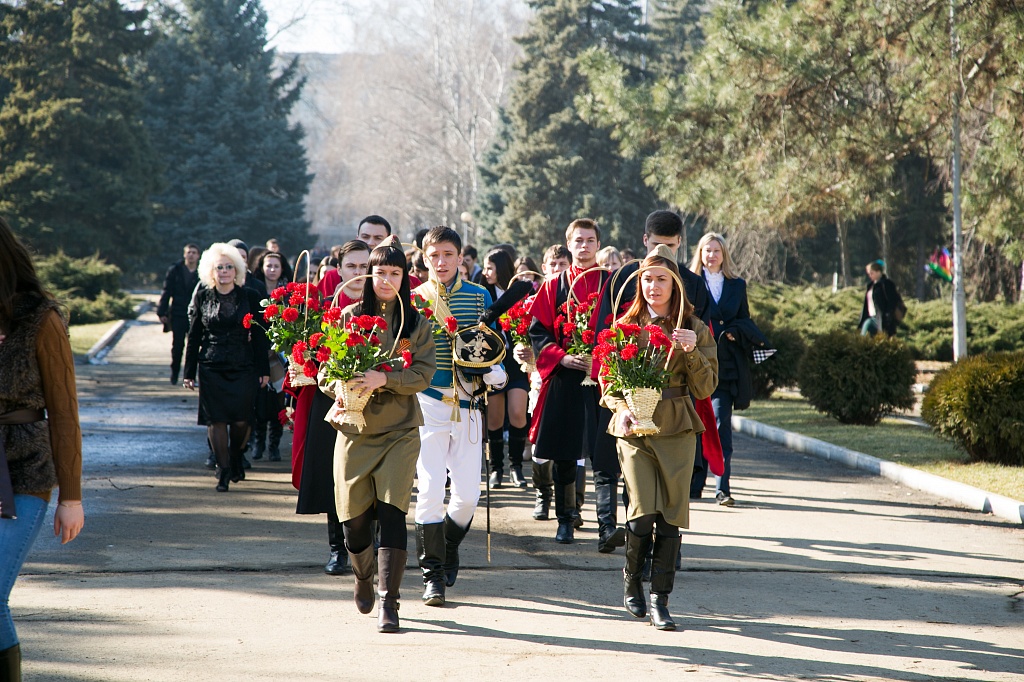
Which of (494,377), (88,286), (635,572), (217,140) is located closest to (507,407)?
(494,377)

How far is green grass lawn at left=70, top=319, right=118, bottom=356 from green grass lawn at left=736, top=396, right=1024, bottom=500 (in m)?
13.8

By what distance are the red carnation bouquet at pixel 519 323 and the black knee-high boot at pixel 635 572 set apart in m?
1.85

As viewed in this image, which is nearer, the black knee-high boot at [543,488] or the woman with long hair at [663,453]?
the woman with long hair at [663,453]

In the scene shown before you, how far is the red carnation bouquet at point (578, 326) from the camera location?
6.80m

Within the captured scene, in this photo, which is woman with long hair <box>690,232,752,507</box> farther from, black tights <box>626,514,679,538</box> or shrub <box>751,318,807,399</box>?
shrub <box>751,318,807,399</box>

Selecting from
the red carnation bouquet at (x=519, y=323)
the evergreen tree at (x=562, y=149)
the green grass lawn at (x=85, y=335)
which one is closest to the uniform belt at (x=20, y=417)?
the red carnation bouquet at (x=519, y=323)

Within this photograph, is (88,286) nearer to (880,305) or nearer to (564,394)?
(880,305)

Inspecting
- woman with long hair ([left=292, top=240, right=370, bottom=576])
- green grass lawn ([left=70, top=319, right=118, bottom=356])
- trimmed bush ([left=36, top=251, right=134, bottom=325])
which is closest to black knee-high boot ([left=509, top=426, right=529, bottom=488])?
woman with long hair ([left=292, top=240, right=370, bottom=576])

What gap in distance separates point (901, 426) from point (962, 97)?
237 inches

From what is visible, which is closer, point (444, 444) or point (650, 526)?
point (650, 526)

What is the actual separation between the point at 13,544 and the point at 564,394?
4.52 meters

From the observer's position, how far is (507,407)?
1067 cm

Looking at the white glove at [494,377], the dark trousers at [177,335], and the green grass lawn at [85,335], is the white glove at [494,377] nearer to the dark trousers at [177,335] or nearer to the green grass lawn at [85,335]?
the dark trousers at [177,335]

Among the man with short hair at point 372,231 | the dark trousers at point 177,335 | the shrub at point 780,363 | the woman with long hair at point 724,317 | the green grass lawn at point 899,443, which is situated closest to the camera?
the man with short hair at point 372,231
